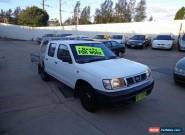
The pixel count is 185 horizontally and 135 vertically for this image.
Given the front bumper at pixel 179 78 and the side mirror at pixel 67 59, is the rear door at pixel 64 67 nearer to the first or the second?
the side mirror at pixel 67 59

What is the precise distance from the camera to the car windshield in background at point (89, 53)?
541cm

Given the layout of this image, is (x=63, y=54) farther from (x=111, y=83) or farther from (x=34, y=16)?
(x=34, y=16)

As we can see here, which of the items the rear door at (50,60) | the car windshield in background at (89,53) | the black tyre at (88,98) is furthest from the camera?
the rear door at (50,60)

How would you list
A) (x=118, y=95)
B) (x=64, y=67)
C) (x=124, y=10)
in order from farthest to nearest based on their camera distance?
1. (x=124, y=10)
2. (x=64, y=67)
3. (x=118, y=95)

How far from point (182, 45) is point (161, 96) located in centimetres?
1492

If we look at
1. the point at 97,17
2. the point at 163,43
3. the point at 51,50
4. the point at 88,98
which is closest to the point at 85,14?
the point at 97,17

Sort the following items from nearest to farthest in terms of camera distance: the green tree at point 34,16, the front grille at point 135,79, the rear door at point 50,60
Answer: the front grille at point 135,79 < the rear door at point 50,60 < the green tree at point 34,16

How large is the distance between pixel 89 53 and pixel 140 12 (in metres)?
64.2

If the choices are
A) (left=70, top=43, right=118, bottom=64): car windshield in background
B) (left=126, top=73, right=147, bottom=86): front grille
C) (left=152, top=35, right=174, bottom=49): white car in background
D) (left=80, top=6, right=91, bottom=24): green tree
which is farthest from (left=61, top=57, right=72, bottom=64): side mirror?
(left=80, top=6, right=91, bottom=24): green tree

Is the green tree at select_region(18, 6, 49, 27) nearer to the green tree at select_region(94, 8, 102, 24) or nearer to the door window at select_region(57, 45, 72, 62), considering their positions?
the green tree at select_region(94, 8, 102, 24)

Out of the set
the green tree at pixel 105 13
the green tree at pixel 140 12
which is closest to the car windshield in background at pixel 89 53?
the green tree at pixel 105 13

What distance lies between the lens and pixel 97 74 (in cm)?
451

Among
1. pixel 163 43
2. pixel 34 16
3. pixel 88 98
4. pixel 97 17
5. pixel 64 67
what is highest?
pixel 97 17

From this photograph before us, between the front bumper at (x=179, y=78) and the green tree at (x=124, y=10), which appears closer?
the front bumper at (x=179, y=78)
